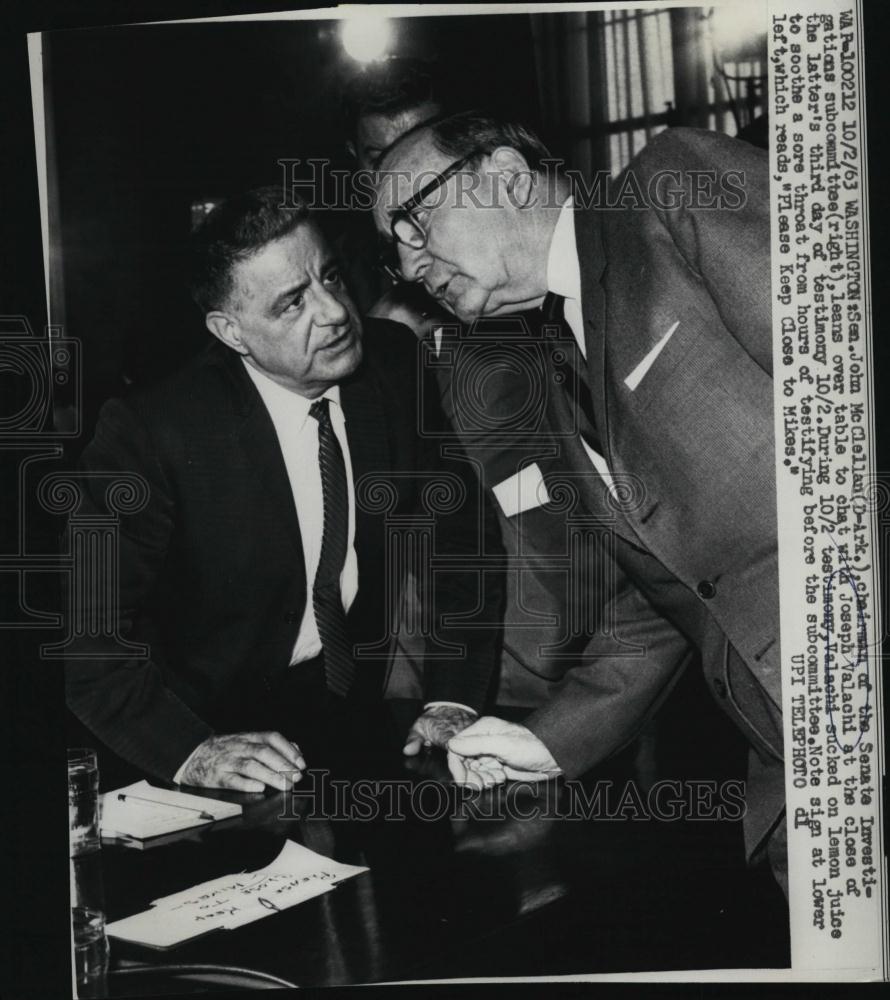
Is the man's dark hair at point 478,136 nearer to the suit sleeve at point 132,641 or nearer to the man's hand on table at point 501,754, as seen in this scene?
the suit sleeve at point 132,641

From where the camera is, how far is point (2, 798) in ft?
7.05

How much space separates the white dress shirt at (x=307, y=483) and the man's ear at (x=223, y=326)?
0.30 feet

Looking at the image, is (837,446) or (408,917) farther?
(837,446)

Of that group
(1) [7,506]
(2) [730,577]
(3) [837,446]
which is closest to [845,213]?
(3) [837,446]

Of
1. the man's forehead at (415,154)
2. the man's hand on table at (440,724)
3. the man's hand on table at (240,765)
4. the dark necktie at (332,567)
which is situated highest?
the man's forehead at (415,154)

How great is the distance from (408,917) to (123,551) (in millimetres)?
821

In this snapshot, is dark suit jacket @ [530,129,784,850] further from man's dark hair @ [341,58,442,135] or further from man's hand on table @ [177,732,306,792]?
man's hand on table @ [177,732,306,792]

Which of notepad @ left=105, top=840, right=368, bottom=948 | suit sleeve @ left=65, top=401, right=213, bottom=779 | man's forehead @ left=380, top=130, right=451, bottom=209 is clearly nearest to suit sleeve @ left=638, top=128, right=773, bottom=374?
man's forehead @ left=380, top=130, right=451, bottom=209

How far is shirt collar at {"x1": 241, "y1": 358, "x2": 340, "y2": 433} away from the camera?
6.82ft

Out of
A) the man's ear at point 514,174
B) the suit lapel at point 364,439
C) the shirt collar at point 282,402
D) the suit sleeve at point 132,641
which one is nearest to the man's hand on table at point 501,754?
the suit lapel at point 364,439

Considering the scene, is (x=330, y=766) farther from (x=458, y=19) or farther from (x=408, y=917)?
(x=458, y=19)

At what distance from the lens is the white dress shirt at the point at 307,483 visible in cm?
209

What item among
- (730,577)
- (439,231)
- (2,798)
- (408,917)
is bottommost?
(408,917)

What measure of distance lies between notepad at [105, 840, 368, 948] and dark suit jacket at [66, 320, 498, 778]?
255 millimetres
